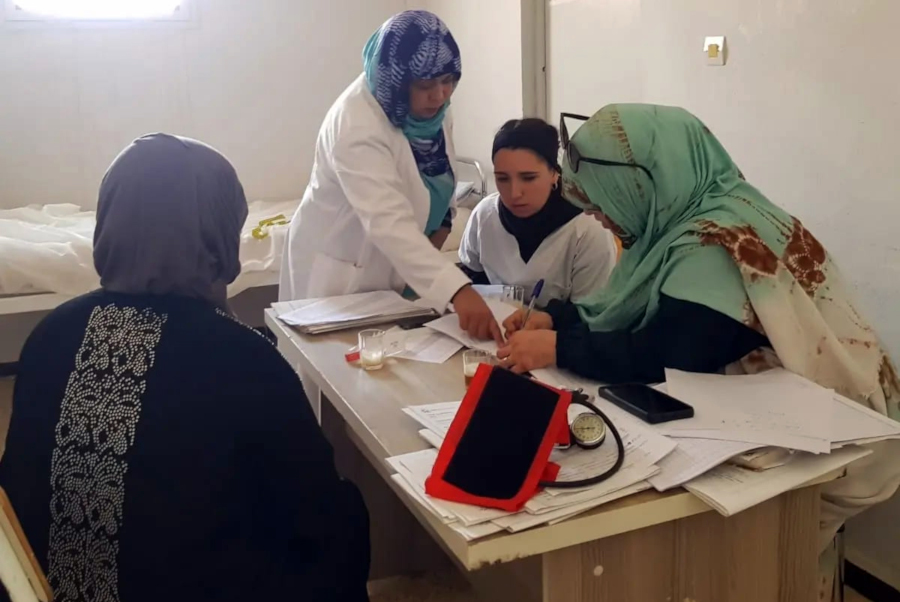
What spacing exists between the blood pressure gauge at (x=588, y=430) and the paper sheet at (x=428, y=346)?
478 mm

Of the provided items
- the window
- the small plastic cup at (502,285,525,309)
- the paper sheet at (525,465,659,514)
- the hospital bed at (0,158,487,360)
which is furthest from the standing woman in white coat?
the window

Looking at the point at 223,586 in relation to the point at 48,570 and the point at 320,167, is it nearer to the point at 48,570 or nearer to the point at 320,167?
the point at 48,570

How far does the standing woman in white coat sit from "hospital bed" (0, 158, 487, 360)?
45.1 inches

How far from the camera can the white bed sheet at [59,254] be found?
10.6 feet

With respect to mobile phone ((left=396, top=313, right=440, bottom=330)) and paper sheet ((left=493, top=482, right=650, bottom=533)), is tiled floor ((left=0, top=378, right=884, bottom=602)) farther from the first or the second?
paper sheet ((left=493, top=482, right=650, bottom=533))

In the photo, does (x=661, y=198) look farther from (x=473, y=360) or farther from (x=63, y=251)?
(x=63, y=251)

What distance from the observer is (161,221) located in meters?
1.23

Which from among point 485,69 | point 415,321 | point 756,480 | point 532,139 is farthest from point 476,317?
point 485,69

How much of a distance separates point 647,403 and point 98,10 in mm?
3871

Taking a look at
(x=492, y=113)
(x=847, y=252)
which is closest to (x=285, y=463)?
(x=847, y=252)

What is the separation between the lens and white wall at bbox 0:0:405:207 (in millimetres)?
4078

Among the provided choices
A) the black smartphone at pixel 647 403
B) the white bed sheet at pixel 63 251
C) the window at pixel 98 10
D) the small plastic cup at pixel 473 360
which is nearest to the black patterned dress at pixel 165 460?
the small plastic cup at pixel 473 360

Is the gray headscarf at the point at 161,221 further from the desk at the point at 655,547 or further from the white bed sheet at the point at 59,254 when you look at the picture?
the white bed sheet at the point at 59,254

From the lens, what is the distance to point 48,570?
1189mm
